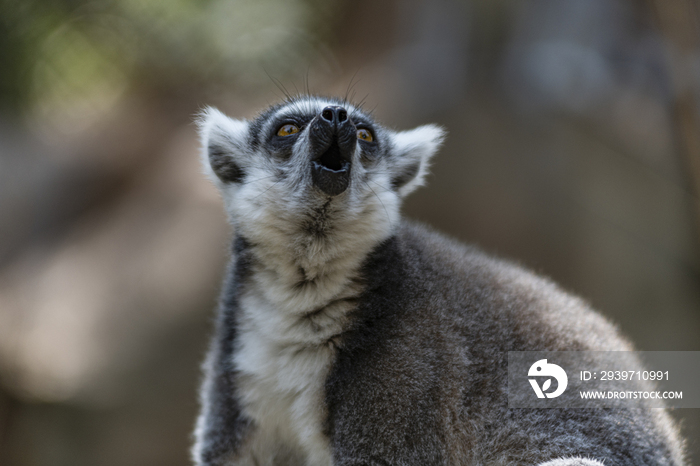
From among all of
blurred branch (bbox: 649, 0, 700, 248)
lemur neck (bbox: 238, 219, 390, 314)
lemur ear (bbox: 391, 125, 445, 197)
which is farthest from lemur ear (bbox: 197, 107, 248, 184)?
blurred branch (bbox: 649, 0, 700, 248)

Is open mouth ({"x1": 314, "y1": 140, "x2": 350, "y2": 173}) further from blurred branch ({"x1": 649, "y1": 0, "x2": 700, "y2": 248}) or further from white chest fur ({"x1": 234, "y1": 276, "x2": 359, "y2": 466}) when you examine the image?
blurred branch ({"x1": 649, "y1": 0, "x2": 700, "y2": 248})

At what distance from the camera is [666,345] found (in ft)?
27.3

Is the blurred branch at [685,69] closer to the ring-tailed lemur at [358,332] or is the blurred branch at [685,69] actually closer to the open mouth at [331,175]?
the ring-tailed lemur at [358,332]

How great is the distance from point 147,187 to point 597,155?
696 centimetres

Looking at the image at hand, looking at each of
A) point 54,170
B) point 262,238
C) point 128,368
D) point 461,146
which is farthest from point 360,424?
point 54,170

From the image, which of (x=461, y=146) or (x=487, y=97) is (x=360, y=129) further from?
(x=487, y=97)

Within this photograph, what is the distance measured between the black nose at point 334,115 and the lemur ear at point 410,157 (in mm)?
838

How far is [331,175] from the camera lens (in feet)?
10.9

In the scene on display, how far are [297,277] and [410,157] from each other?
4.26ft

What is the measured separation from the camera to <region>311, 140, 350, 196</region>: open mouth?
10.9 ft

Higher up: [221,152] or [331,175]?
[221,152]

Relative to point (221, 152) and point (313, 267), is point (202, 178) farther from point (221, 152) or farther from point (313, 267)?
point (313, 267)

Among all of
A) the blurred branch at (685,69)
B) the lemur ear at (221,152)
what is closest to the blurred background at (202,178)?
the blurred branch at (685,69)

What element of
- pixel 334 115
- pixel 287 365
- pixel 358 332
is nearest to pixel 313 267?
pixel 358 332
